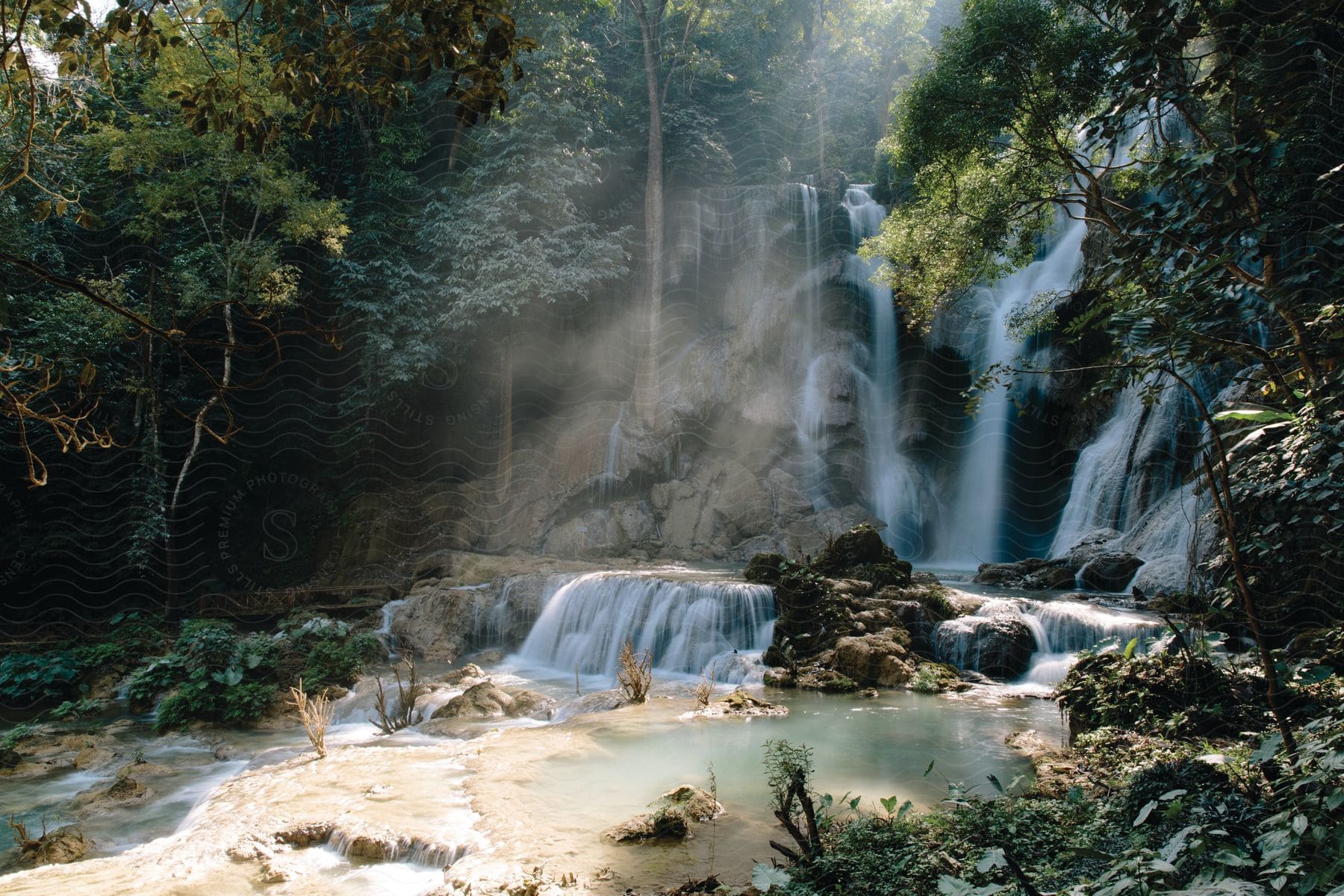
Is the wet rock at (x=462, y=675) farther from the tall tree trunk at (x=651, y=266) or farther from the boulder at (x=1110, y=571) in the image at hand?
the tall tree trunk at (x=651, y=266)

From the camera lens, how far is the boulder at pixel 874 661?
7777 mm

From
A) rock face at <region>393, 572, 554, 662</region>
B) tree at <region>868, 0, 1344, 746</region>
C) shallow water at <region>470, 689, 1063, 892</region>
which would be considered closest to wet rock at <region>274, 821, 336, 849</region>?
shallow water at <region>470, 689, 1063, 892</region>

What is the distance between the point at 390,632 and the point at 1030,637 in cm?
863

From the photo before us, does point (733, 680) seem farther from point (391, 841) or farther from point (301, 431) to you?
point (301, 431)

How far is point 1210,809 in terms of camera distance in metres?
2.27

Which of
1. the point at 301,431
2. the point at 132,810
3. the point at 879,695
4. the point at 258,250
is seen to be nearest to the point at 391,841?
the point at 132,810

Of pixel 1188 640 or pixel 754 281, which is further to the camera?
pixel 754 281

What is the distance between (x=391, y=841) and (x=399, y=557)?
39.5ft

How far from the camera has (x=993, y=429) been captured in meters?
14.8

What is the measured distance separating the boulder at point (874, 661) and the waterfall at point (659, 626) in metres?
1.35

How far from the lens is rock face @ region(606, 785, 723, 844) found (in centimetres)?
410

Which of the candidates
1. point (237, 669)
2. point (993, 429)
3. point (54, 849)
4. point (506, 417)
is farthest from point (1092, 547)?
point (54, 849)

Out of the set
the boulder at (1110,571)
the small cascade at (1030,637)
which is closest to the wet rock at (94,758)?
the small cascade at (1030,637)

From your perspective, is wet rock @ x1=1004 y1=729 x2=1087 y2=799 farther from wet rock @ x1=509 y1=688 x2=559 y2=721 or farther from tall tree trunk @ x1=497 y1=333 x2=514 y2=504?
tall tree trunk @ x1=497 y1=333 x2=514 y2=504
